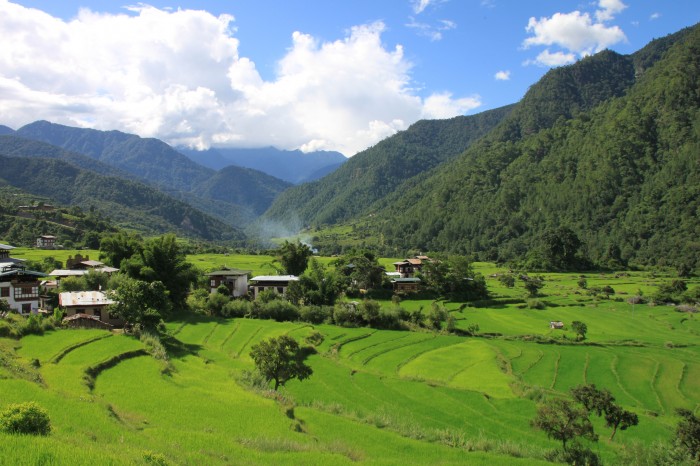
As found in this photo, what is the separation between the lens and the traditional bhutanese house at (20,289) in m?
48.8

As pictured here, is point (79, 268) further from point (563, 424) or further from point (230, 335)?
point (563, 424)

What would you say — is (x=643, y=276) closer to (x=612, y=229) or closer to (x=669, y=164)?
(x=612, y=229)

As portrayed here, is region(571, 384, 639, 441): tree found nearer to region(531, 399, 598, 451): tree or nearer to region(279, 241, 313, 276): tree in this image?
region(531, 399, 598, 451): tree

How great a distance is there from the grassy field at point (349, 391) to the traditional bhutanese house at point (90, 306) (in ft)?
21.0

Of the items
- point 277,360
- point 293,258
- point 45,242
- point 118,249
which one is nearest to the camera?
point 277,360

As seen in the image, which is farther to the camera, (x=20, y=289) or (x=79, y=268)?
(x=79, y=268)

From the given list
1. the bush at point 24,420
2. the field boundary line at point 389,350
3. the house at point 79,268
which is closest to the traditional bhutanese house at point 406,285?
the field boundary line at point 389,350

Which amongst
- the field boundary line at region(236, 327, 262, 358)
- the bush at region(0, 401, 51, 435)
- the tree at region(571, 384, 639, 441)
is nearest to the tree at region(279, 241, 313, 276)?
the field boundary line at region(236, 327, 262, 358)

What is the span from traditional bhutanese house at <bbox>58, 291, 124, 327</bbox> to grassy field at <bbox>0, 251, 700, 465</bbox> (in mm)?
6392

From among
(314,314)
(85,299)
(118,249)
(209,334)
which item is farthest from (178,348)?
(118,249)

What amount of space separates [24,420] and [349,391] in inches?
995

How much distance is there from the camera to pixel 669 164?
173750 millimetres

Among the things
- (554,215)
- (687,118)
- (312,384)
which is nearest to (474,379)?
(312,384)

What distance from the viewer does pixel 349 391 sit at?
119ft
